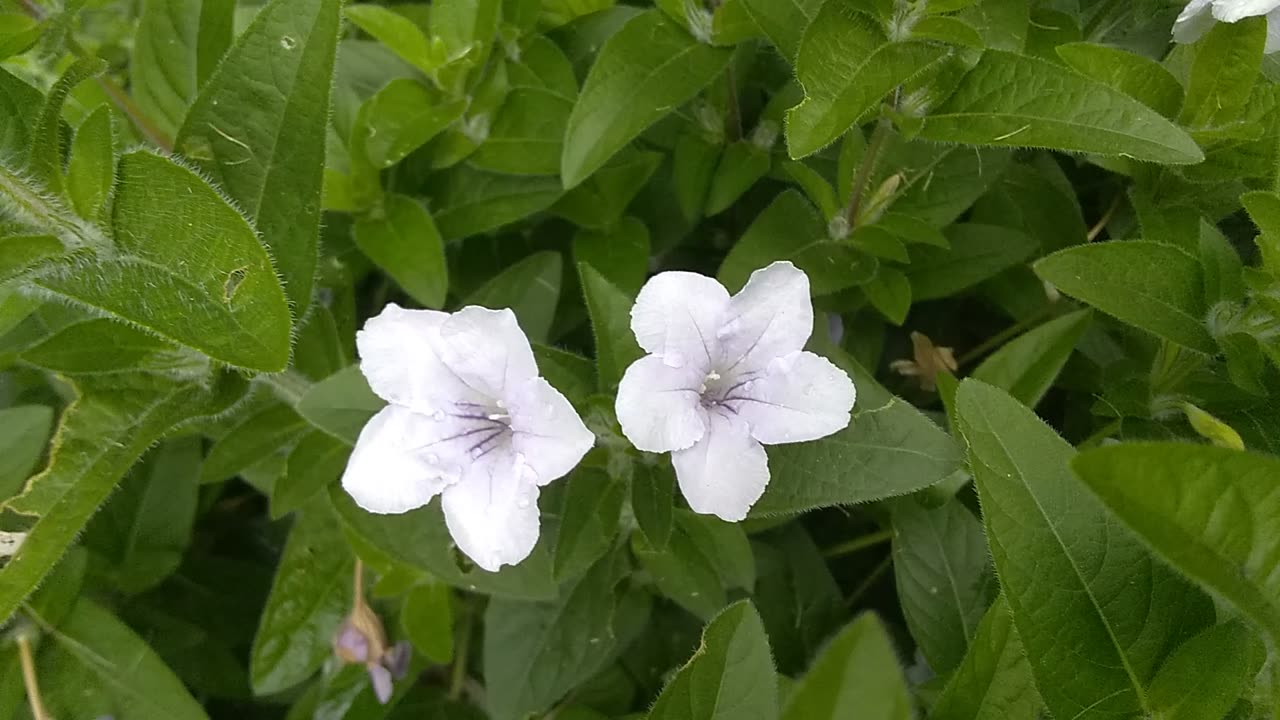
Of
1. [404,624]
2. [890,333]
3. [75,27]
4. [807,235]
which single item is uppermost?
[75,27]

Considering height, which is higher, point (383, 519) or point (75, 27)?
point (75, 27)

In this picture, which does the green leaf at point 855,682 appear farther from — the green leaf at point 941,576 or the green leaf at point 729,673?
the green leaf at point 941,576

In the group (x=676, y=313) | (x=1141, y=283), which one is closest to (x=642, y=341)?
(x=676, y=313)

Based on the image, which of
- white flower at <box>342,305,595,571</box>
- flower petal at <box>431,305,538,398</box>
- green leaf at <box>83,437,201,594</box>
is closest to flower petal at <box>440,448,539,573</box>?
white flower at <box>342,305,595,571</box>

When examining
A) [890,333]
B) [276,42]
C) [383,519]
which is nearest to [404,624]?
[383,519]

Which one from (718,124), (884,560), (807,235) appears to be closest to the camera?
(807,235)

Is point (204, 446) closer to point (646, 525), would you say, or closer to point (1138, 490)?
point (646, 525)

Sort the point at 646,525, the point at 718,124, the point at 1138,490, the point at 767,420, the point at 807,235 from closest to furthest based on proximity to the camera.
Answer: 1. the point at 1138,490
2. the point at 767,420
3. the point at 646,525
4. the point at 807,235
5. the point at 718,124
